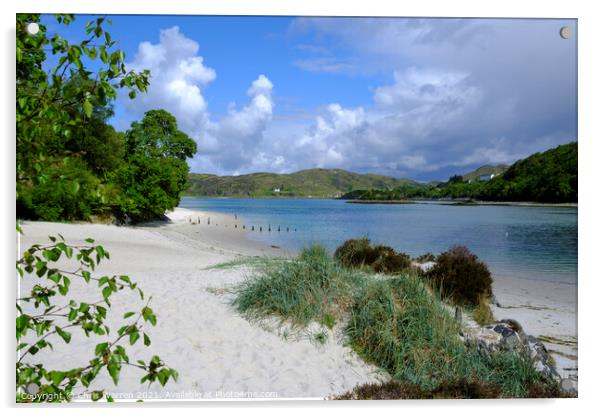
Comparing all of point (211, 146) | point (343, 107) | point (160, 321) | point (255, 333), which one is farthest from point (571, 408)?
point (211, 146)

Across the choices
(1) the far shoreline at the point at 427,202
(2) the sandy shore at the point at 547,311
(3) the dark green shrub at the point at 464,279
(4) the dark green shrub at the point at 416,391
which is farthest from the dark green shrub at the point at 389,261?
(4) the dark green shrub at the point at 416,391

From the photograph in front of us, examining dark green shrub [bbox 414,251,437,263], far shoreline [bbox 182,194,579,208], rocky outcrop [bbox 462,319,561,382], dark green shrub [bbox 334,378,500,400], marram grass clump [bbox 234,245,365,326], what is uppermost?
far shoreline [bbox 182,194,579,208]

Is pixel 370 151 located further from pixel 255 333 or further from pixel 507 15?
pixel 255 333

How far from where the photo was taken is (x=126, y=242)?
17.1ft

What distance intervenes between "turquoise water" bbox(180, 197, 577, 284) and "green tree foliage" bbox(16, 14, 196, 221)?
0.76 meters

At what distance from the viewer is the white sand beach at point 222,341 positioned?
3.52 m

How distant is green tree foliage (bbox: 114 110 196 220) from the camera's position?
4598mm

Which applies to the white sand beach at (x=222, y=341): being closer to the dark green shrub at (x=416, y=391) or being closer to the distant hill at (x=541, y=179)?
the dark green shrub at (x=416, y=391)

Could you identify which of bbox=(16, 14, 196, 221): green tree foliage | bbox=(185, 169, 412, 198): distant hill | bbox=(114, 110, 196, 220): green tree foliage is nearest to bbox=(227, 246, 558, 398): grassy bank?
bbox=(185, 169, 412, 198): distant hill

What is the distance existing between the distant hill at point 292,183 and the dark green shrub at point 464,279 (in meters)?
1.09

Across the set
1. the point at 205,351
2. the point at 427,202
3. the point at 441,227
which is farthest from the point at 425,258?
the point at 205,351

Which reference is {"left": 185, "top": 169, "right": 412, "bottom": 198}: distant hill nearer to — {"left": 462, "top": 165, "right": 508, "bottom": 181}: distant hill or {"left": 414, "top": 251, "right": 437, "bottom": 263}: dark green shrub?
{"left": 462, "top": 165, "right": 508, "bottom": 181}: distant hill

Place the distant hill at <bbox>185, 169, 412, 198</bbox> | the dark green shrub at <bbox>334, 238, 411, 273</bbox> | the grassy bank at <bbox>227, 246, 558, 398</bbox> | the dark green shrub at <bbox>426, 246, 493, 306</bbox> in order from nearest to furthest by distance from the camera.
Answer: the grassy bank at <bbox>227, 246, 558, 398</bbox> → the distant hill at <bbox>185, 169, 412, 198</bbox> → the dark green shrub at <bbox>426, 246, 493, 306</bbox> → the dark green shrub at <bbox>334, 238, 411, 273</bbox>

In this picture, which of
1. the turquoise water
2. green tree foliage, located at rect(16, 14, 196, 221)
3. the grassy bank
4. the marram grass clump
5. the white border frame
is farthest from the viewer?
the turquoise water
